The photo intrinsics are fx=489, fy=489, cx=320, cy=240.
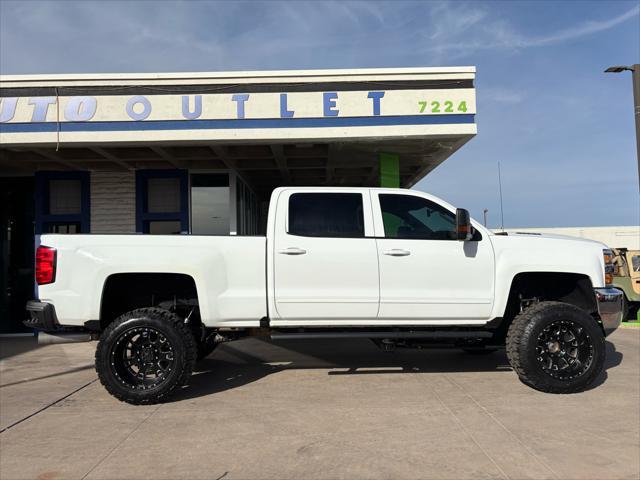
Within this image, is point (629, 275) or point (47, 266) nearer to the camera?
point (47, 266)

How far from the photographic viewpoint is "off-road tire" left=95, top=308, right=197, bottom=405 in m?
4.78

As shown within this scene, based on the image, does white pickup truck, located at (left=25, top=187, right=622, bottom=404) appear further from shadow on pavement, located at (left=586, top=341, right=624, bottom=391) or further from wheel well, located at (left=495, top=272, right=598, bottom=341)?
shadow on pavement, located at (left=586, top=341, right=624, bottom=391)

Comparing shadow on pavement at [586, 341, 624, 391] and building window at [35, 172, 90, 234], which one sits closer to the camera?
shadow on pavement at [586, 341, 624, 391]

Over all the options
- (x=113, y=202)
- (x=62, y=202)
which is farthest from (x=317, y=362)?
(x=62, y=202)

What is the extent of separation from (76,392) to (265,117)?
16.9 feet

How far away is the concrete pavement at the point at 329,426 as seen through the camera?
3396mm

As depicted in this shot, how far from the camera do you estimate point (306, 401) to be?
15.9 ft

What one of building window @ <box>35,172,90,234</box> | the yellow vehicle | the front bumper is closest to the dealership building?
building window @ <box>35,172,90,234</box>

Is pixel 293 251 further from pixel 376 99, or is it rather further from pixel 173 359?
pixel 376 99

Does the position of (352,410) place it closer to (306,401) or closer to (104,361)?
(306,401)

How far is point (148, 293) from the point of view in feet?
17.9

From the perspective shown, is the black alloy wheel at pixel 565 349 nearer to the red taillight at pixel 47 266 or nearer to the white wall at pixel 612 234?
the red taillight at pixel 47 266

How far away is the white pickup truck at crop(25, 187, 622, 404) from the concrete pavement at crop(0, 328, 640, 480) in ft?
1.58

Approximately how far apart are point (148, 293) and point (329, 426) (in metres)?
2.58
